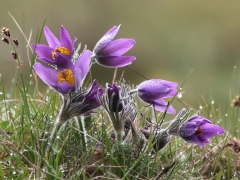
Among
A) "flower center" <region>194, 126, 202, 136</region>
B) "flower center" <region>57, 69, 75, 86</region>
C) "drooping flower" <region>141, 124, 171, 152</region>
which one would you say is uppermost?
"flower center" <region>57, 69, 75, 86</region>

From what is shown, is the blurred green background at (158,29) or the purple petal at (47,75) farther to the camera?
the blurred green background at (158,29)

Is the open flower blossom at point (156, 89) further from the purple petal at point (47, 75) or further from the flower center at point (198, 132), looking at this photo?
the purple petal at point (47, 75)

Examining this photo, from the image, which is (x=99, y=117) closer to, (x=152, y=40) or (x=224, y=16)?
(x=152, y=40)

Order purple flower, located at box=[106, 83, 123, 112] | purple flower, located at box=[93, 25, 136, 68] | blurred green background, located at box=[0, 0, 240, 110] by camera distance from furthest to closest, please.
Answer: blurred green background, located at box=[0, 0, 240, 110]
purple flower, located at box=[93, 25, 136, 68]
purple flower, located at box=[106, 83, 123, 112]

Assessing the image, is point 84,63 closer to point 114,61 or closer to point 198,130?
point 114,61

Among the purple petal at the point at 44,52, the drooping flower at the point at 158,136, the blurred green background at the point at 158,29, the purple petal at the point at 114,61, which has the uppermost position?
the purple petal at the point at 44,52

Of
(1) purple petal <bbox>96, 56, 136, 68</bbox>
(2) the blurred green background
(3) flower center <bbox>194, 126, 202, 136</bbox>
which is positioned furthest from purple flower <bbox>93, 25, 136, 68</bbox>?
(2) the blurred green background

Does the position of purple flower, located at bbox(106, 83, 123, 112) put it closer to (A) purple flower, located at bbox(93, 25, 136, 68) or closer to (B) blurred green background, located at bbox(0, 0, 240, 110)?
(A) purple flower, located at bbox(93, 25, 136, 68)

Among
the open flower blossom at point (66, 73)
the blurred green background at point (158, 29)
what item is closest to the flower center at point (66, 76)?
the open flower blossom at point (66, 73)
